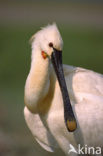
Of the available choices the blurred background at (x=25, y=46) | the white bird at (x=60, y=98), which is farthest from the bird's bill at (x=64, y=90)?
the blurred background at (x=25, y=46)

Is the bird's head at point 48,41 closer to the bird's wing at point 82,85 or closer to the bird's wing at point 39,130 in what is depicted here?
the bird's wing at point 82,85

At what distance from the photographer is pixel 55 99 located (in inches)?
250

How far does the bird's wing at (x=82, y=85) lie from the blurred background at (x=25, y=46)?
1.57 m

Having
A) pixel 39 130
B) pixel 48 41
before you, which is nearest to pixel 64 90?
pixel 48 41

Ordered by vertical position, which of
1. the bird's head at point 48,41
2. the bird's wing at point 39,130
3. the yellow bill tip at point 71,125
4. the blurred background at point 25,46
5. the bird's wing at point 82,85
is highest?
the bird's head at point 48,41

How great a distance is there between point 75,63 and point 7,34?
9.10m

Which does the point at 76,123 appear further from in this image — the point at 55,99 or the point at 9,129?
the point at 9,129

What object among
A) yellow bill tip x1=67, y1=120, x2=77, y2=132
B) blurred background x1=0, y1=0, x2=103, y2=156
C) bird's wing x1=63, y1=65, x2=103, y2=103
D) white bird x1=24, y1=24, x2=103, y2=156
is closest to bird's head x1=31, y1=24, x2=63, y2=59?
white bird x1=24, y1=24, x2=103, y2=156

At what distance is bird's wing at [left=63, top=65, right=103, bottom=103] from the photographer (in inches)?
249

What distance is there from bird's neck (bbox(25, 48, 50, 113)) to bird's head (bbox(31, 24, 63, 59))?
0.27ft

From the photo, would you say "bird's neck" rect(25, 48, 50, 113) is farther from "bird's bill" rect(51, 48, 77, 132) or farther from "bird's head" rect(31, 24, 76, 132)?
"bird's bill" rect(51, 48, 77, 132)

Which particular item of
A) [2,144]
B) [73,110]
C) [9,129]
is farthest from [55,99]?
[9,129]

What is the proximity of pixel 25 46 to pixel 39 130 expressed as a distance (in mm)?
16369

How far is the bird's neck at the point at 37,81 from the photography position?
6.29 m
